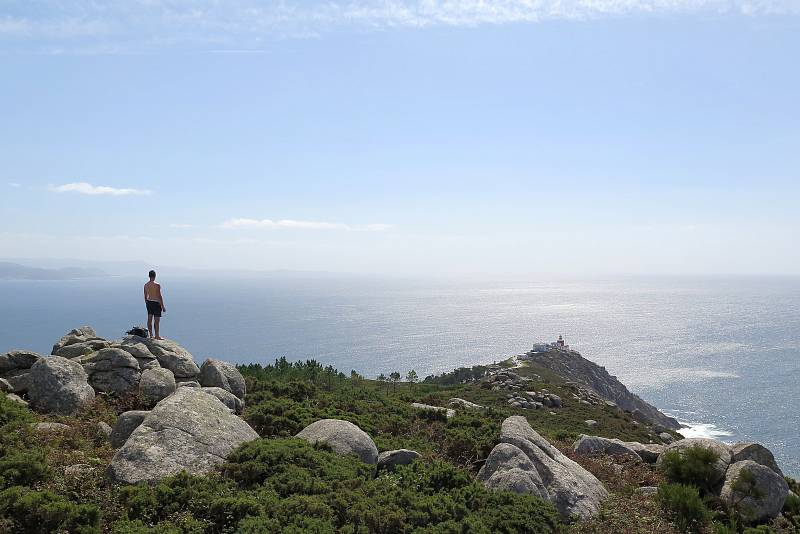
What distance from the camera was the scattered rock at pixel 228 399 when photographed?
17206 mm

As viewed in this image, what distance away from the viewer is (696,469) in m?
14.8

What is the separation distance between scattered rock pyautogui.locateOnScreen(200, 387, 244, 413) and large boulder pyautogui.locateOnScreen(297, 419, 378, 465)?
376 cm

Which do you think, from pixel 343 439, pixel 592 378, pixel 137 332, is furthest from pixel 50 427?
pixel 592 378

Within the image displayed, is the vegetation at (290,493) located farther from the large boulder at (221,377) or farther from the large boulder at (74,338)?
the large boulder at (74,338)

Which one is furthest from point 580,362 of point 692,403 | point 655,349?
point 655,349

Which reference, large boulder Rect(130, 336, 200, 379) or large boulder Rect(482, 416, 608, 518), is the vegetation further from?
large boulder Rect(130, 336, 200, 379)

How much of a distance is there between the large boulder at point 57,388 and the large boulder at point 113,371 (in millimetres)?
733

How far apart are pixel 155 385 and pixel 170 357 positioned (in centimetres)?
297

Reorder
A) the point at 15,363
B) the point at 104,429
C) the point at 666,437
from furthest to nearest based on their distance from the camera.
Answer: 1. the point at 666,437
2. the point at 15,363
3. the point at 104,429

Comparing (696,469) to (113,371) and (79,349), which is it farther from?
(79,349)

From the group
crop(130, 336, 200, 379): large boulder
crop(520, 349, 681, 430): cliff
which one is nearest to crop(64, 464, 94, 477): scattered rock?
crop(130, 336, 200, 379): large boulder

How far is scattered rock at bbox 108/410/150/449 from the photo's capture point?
13.4m

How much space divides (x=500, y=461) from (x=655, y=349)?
562ft

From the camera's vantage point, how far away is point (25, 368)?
17812 millimetres
